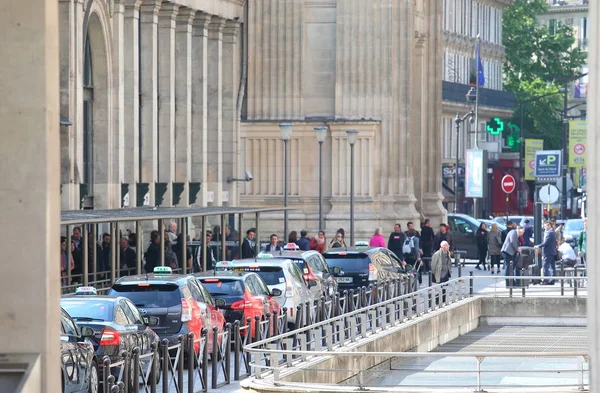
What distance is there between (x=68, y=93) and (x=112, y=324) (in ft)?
64.3

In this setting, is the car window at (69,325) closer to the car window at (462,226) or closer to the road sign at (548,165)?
the road sign at (548,165)

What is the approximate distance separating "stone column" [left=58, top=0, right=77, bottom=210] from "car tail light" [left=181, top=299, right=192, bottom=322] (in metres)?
15.8

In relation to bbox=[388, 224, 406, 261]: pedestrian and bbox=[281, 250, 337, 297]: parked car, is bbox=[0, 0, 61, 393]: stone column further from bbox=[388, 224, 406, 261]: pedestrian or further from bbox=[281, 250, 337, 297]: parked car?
bbox=[388, 224, 406, 261]: pedestrian

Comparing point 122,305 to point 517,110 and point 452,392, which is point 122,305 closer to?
point 452,392

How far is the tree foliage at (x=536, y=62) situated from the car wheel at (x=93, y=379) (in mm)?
107312

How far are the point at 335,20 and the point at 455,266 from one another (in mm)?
8280

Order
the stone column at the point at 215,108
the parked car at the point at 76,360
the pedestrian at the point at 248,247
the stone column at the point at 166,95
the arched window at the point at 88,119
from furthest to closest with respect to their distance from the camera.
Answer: the stone column at the point at 215,108, the stone column at the point at 166,95, the arched window at the point at 88,119, the pedestrian at the point at 248,247, the parked car at the point at 76,360

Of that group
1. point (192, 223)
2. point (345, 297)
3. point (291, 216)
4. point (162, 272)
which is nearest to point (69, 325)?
point (162, 272)

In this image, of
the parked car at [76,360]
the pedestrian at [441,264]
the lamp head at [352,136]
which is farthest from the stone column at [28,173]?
the lamp head at [352,136]

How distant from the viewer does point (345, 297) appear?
37281mm

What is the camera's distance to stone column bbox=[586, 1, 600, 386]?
47.1 feet

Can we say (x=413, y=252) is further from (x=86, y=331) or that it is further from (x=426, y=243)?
(x=86, y=331)

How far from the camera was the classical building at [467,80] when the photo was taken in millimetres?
104438

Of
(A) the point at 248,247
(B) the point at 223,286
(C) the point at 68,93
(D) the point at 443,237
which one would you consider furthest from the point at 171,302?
(D) the point at 443,237
